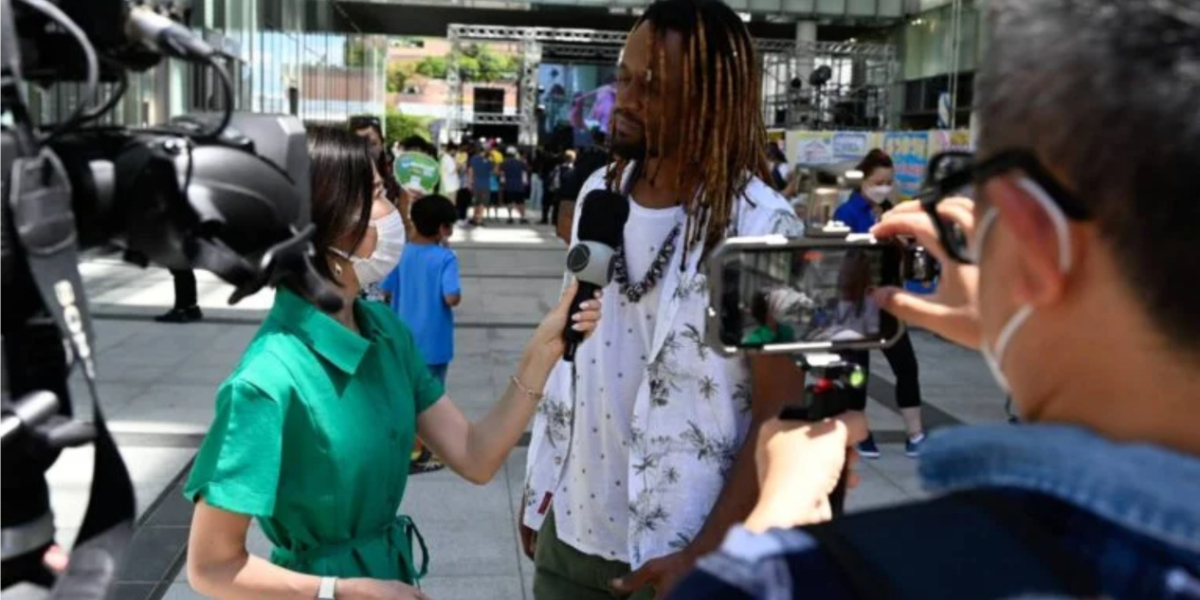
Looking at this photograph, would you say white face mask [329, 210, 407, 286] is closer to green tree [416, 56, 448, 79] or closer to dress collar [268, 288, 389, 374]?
dress collar [268, 288, 389, 374]

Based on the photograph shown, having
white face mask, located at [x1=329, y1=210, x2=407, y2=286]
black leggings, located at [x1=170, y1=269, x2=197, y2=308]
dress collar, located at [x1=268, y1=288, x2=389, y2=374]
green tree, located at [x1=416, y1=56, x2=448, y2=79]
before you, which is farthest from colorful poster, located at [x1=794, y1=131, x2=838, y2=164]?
green tree, located at [x1=416, y1=56, x2=448, y2=79]

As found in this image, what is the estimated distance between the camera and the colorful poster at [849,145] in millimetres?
16797

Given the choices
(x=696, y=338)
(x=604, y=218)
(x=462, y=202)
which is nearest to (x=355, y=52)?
(x=462, y=202)

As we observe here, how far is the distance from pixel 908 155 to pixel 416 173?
738cm

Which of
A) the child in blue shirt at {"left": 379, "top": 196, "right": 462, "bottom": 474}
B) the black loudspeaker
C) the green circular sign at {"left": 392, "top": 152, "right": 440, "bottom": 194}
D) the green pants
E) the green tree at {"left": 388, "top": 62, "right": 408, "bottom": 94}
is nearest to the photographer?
the green pants

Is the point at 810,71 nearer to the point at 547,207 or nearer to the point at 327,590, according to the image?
the point at 547,207

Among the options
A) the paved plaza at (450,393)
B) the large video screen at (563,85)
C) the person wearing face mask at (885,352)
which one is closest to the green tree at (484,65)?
the large video screen at (563,85)

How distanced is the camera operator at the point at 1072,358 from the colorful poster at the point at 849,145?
16.1 m

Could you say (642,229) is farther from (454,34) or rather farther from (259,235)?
(454,34)

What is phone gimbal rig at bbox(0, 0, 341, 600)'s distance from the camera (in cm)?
112

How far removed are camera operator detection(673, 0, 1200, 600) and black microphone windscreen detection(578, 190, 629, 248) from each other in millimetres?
1260

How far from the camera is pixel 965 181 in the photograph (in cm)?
110

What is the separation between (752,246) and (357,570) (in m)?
1.14

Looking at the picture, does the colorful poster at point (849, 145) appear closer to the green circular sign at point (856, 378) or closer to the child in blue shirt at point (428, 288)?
the child in blue shirt at point (428, 288)
